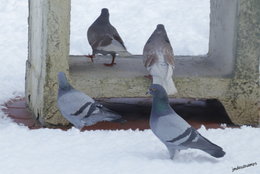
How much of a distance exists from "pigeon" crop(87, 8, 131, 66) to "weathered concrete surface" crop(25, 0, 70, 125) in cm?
65

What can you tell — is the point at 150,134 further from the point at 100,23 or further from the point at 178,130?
the point at 100,23

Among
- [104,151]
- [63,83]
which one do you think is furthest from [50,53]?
[104,151]

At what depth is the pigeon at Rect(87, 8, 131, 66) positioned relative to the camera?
Answer: 296 inches

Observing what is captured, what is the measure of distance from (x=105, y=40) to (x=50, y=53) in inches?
35.2

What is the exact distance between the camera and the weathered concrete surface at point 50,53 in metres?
6.74

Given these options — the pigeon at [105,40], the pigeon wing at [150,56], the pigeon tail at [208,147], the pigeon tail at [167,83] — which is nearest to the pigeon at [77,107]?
the pigeon tail at [167,83]

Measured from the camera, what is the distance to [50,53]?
6.79 meters

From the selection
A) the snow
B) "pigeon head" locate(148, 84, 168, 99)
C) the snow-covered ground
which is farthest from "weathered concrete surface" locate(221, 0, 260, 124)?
"pigeon head" locate(148, 84, 168, 99)

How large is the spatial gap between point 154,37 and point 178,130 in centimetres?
174

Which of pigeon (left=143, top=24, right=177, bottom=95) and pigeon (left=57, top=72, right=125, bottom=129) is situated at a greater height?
pigeon (left=143, top=24, right=177, bottom=95)

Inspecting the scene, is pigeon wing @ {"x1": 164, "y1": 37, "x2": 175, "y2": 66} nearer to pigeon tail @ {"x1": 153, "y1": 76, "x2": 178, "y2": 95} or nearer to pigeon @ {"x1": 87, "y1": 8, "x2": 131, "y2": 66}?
pigeon tail @ {"x1": 153, "y1": 76, "x2": 178, "y2": 95}

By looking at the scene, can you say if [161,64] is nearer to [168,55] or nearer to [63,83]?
[168,55]

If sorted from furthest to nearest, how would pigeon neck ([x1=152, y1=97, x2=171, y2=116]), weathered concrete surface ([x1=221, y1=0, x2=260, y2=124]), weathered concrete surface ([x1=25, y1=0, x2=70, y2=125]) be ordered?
1. weathered concrete surface ([x1=221, y1=0, x2=260, y2=124])
2. weathered concrete surface ([x1=25, y1=0, x2=70, y2=125])
3. pigeon neck ([x1=152, y1=97, x2=171, y2=116])

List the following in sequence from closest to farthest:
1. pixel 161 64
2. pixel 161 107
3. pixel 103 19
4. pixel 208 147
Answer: pixel 208 147 → pixel 161 107 → pixel 161 64 → pixel 103 19
